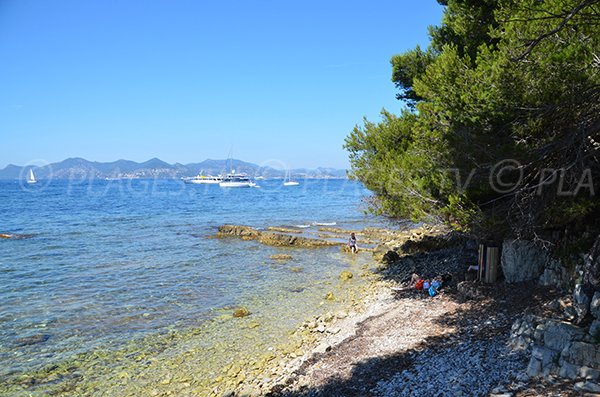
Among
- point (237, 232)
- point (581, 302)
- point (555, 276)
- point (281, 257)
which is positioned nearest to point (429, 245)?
point (281, 257)

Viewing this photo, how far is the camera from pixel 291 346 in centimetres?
1185

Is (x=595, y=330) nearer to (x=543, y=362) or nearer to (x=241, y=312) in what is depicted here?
(x=543, y=362)

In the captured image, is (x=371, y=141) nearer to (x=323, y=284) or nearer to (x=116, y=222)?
(x=323, y=284)

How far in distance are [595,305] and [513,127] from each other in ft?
14.1

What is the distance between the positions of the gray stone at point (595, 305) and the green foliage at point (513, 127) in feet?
7.98

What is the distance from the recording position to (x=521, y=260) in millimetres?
11438

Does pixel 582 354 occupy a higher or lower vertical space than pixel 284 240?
higher

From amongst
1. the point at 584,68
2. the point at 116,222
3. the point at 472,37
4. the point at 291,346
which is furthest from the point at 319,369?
the point at 116,222

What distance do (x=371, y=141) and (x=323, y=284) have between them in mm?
7054

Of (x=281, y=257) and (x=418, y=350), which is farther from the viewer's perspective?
(x=281, y=257)

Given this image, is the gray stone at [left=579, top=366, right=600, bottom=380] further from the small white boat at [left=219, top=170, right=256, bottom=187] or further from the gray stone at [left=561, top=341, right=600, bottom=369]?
the small white boat at [left=219, top=170, right=256, bottom=187]

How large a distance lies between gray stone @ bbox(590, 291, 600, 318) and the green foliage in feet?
7.98

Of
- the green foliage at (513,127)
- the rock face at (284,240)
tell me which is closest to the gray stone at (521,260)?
the green foliage at (513,127)

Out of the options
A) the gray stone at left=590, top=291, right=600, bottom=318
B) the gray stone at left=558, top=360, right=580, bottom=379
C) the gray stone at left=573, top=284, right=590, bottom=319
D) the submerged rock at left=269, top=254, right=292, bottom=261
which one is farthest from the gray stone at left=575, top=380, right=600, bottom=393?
the submerged rock at left=269, top=254, right=292, bottom=261
